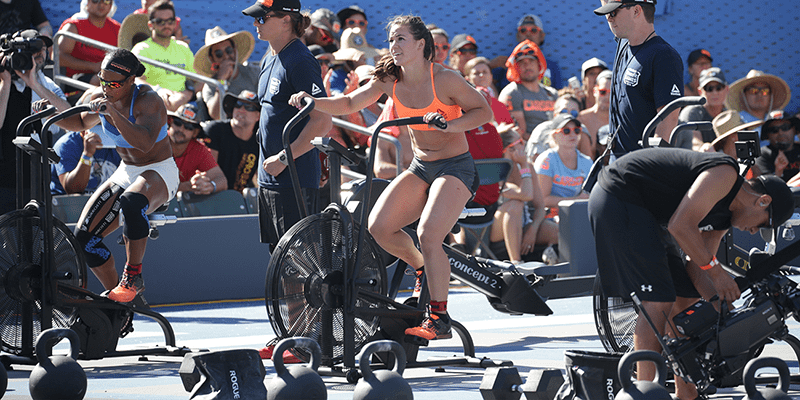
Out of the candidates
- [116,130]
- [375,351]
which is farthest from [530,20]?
[375,351]

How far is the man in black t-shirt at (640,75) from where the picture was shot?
16.7ft

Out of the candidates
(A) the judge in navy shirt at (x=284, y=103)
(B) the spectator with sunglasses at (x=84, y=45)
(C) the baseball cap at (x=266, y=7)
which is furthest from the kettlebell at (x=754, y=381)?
(B) the spectator with sunglasses at (x=84, y=45)

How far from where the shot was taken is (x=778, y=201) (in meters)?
4.25

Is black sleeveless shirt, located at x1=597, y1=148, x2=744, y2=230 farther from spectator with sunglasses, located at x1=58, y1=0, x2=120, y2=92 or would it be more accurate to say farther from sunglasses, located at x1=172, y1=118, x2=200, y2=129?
spectator with sunglasses, located at x1=58, y1=0, x2=120, y2=92

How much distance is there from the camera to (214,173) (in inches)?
345

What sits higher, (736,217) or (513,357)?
(736,217)

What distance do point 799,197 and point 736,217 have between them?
43.1 inches

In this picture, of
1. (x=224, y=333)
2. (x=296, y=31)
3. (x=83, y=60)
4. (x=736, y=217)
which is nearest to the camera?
(x=736, y=217)

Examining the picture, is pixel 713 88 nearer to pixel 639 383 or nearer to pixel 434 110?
pixel 434 110

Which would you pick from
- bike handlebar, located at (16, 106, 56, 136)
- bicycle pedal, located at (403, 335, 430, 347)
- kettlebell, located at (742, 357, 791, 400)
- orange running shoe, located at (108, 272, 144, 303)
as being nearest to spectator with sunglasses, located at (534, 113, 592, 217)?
bicycle pedal, located at (403, 335, 430, 347)

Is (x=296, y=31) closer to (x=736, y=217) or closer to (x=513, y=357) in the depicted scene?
(x=513, y=357)

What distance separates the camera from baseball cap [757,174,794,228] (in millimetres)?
4242

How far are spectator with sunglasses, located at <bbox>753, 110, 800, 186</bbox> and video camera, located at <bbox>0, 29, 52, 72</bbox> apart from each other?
6.87 m

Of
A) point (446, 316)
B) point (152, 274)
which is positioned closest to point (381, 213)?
point (446, 316)
